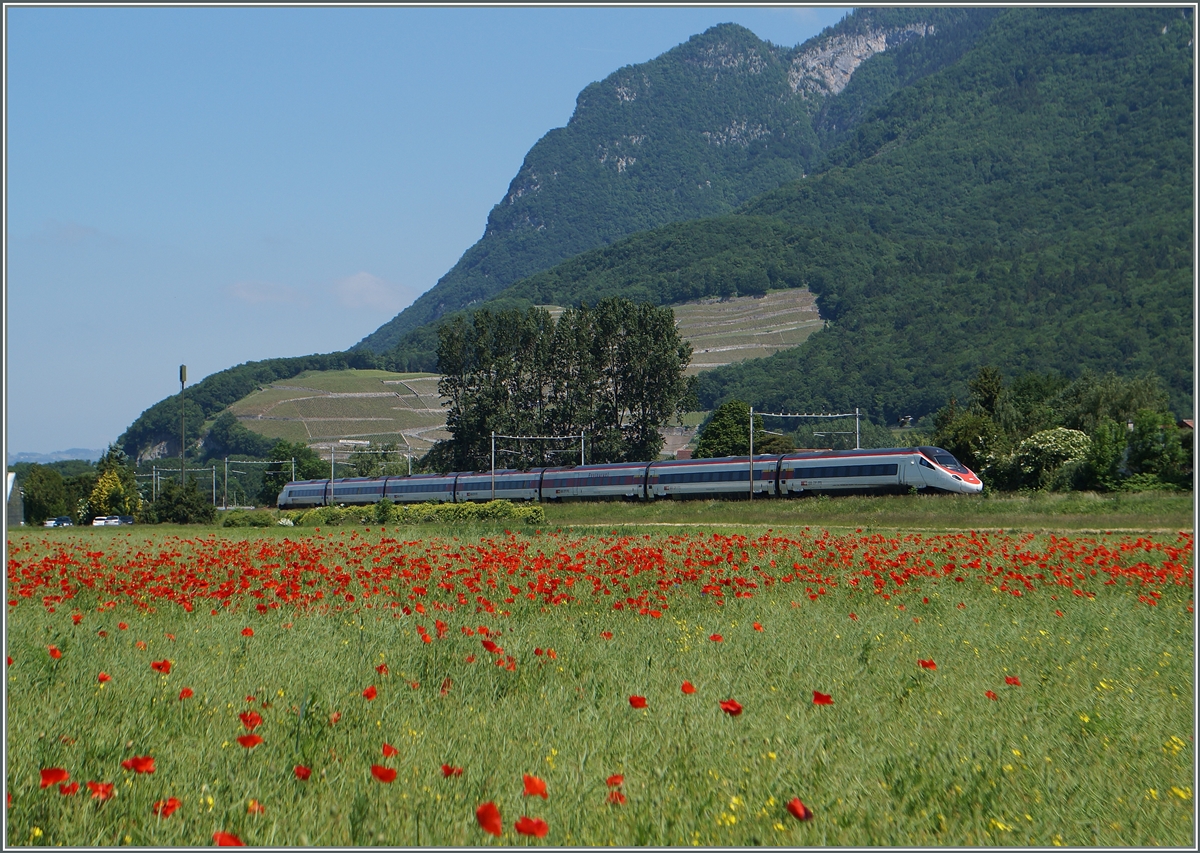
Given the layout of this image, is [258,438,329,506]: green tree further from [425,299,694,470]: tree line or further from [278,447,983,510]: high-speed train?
[425,299,694,470]: tree line

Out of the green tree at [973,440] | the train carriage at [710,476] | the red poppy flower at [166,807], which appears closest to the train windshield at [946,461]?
the train carriage at [710,476]

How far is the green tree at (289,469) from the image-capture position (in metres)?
120

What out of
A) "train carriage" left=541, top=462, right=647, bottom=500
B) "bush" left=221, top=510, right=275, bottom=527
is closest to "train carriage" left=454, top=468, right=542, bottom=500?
"train carriage" left=541, top=462, right=647, bottom=500

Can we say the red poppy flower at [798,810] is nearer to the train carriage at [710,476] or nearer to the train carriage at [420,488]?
the train carriage at [710,476]

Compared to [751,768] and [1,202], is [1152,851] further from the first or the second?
A: [1,202]

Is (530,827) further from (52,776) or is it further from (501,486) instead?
(501,486)

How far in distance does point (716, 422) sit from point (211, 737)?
9488 centimetres

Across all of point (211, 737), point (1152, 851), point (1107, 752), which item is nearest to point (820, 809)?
point (1152, 851)

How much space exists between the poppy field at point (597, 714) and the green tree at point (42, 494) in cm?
8499

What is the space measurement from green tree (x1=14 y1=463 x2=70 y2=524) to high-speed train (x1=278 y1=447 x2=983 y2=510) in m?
27.6

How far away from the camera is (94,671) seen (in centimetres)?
752

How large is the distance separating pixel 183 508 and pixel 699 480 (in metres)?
25.6

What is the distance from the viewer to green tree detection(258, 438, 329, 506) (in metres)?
120

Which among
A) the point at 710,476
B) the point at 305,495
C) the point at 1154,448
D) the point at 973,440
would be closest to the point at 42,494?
the point at 305,495
